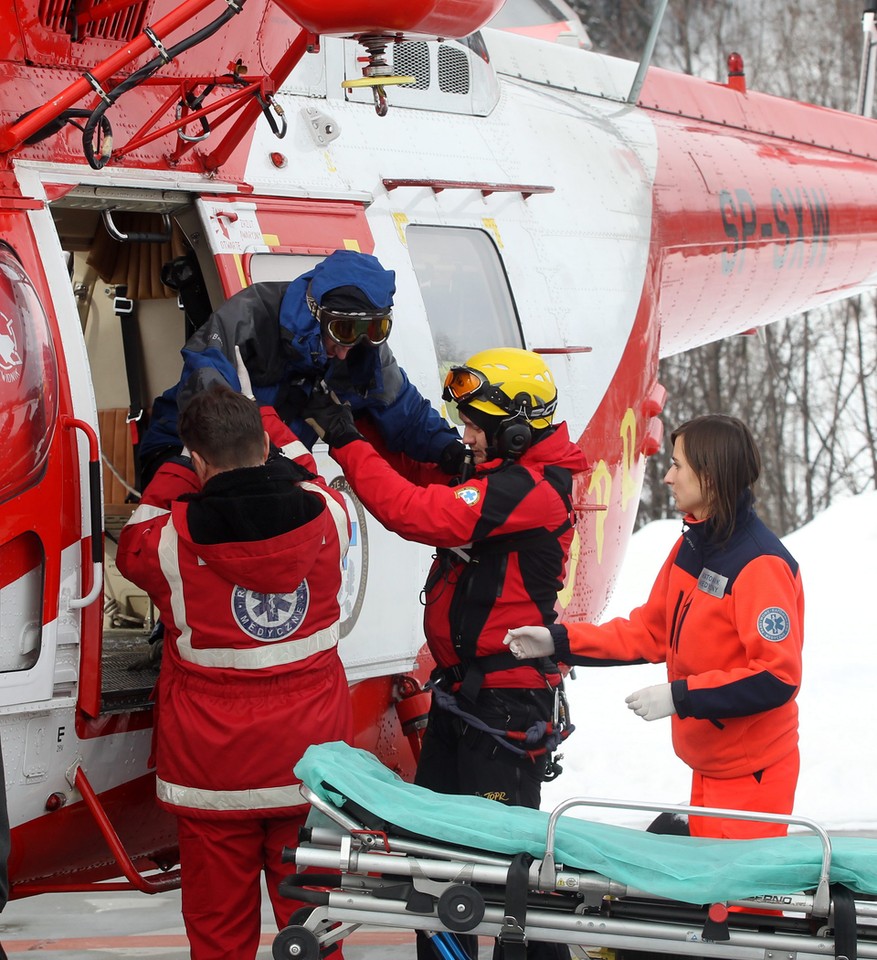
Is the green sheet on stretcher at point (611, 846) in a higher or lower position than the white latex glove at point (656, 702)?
lower

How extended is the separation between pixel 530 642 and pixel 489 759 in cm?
34

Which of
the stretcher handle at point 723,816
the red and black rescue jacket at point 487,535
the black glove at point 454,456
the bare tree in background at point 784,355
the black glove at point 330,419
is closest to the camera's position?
the stretcher handle at point 723,816

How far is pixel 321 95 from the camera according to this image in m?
4.34

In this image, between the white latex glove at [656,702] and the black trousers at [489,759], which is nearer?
the white latex glove at [656,702]

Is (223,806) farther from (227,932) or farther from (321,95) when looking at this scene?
(321,95)

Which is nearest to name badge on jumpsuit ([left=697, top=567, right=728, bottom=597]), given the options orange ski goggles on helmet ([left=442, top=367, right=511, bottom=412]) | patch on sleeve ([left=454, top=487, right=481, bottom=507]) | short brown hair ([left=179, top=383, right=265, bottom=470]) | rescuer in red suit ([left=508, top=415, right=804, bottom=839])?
rescuer in red suit ([left=508, top=415, right=804, bottom=839])

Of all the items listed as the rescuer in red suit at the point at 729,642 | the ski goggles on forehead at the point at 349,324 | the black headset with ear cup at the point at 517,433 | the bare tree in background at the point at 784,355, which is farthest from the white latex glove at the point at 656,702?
the bare tree in background at the point at 784,355

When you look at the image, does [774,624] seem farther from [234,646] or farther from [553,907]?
[234,646]

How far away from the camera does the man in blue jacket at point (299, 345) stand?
3.51 meters

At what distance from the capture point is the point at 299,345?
359cm

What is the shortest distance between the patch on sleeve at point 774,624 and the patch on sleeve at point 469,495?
2.57 ft

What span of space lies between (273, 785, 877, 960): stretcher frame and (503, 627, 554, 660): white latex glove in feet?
2.59

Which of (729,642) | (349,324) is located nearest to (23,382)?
(349,324)

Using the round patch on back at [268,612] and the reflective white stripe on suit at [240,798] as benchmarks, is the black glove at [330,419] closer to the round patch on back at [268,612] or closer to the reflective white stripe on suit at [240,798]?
the round patch on back at [268,612]
